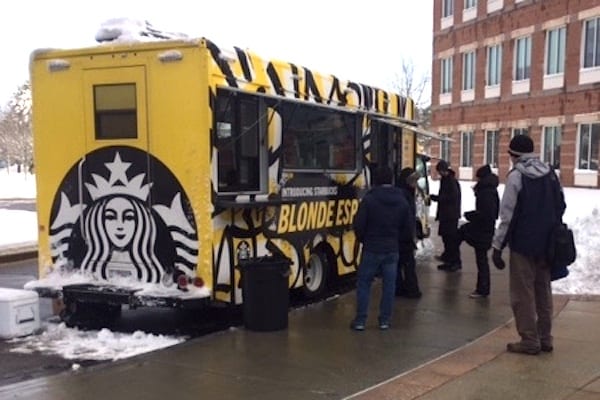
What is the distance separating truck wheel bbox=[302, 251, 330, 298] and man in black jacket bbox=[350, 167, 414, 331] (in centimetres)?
182

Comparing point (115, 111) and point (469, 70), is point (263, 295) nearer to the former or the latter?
point (115, 111)

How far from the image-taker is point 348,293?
388 inches

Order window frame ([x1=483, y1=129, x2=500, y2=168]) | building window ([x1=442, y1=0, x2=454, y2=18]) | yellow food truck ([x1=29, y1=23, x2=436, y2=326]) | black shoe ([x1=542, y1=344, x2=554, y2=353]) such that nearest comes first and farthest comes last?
black shoe ([x1=542, y1=344, x2=554, y2=353])
yellow food truck ([x1=29, y1=23, x2=436, y2=326])
window frame ([x1=483, y1=129, x2=500, y2=168])
building window ([x1=442, y1=0, x2=454, y2=18])

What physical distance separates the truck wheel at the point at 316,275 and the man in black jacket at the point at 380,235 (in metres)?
1.82

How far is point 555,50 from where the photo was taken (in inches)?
1171

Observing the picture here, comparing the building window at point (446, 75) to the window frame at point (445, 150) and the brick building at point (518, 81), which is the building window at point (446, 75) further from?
the window frame at point (445, 150)

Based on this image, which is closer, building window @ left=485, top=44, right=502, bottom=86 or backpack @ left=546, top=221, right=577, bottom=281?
backpack @ left=546, top=221, right=577, bottom=281

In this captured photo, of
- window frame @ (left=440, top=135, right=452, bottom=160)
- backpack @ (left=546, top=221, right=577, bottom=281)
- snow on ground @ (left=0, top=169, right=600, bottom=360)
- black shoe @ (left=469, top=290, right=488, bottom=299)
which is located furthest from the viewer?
window frame @ (left=440, top=135, right=452, bottom=160)

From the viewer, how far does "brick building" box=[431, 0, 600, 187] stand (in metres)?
27.9

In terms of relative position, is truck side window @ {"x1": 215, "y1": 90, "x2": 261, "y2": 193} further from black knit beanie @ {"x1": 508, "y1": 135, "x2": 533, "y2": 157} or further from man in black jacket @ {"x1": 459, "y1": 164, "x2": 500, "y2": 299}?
man in black jacket @ {"x1": 459, "y1": 164, "x2": 500, "y2": 299}

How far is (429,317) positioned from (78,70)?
4.77 m

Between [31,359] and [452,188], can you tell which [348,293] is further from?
[31,359]

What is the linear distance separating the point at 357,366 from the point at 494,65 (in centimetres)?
3040

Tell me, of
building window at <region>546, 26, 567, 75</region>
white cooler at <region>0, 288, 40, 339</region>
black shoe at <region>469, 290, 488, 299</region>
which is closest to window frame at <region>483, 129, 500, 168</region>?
building window at <region>546, 26, 567, 75</region>
